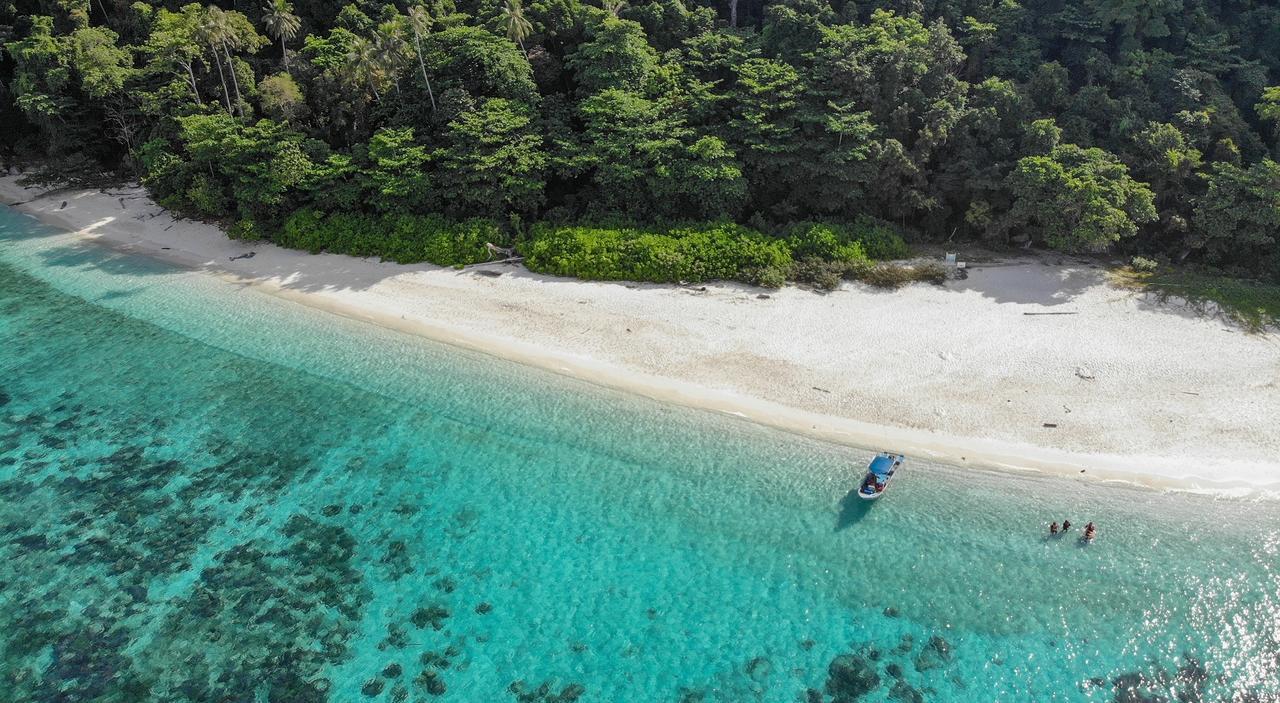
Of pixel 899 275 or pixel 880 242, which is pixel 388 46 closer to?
pixel 880 242

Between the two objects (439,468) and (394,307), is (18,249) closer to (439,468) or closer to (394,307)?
(394,307)

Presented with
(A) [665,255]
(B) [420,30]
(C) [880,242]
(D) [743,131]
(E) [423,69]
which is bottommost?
(C) [880,242]

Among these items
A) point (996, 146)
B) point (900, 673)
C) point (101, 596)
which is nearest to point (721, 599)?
point (900, 673)

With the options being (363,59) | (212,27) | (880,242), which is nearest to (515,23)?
(363,59)

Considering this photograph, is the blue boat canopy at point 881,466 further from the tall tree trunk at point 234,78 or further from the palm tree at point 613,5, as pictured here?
the tall tree trunk at point 234,78

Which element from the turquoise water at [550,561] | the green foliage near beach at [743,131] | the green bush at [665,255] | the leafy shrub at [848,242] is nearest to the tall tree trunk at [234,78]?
the green foliage near beach at [743,131]

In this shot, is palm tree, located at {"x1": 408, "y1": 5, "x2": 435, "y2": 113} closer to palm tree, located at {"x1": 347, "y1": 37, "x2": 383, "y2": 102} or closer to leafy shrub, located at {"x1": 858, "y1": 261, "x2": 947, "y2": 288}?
palm tree, located at {"x1": 347, "y1": 37, "x2": 383, "y2": 102}
